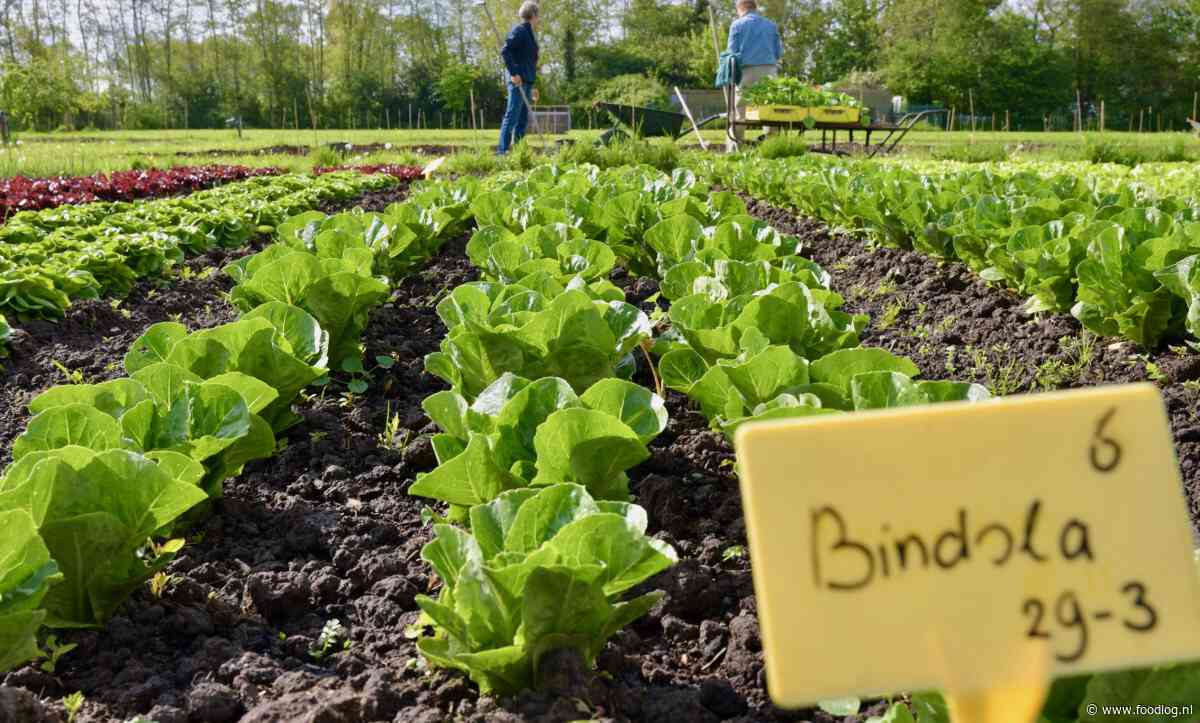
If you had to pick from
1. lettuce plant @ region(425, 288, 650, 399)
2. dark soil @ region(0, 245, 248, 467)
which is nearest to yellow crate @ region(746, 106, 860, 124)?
dark soil @ region(0, 245, 248, 467)

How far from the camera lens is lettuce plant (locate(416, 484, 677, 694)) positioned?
1.57 meters

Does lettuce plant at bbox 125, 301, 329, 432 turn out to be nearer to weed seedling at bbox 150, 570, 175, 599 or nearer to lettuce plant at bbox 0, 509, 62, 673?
weed seedling at bbox 150, 570, 175, 599

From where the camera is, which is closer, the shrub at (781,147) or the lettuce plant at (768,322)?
the lettuce plant at (768,322)

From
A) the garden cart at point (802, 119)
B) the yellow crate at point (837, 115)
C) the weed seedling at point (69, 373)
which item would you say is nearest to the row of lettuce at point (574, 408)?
the weed seedling at point (69, 373)

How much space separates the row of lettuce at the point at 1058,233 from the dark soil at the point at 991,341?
11 cm

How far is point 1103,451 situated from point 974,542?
0.16m

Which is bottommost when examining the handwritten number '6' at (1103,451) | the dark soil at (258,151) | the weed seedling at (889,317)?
the weed seedling at (889,317)

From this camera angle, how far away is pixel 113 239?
5.80 metres

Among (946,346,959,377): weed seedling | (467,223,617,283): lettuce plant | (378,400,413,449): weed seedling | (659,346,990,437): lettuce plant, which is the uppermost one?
(467,223,617,283): lettuce plant

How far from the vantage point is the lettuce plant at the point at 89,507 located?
1822 millimetres

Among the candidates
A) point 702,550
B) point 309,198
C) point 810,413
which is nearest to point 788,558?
point 810,413

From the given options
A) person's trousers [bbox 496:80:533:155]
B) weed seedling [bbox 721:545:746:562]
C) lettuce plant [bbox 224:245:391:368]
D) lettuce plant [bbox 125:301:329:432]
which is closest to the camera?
weed seedling [bbox 721:545:746:562]

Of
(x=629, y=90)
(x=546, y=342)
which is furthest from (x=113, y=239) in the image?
(x=629, y=90)

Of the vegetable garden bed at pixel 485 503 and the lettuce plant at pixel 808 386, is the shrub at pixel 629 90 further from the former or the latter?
the lettuce plant at pixel 808 386
